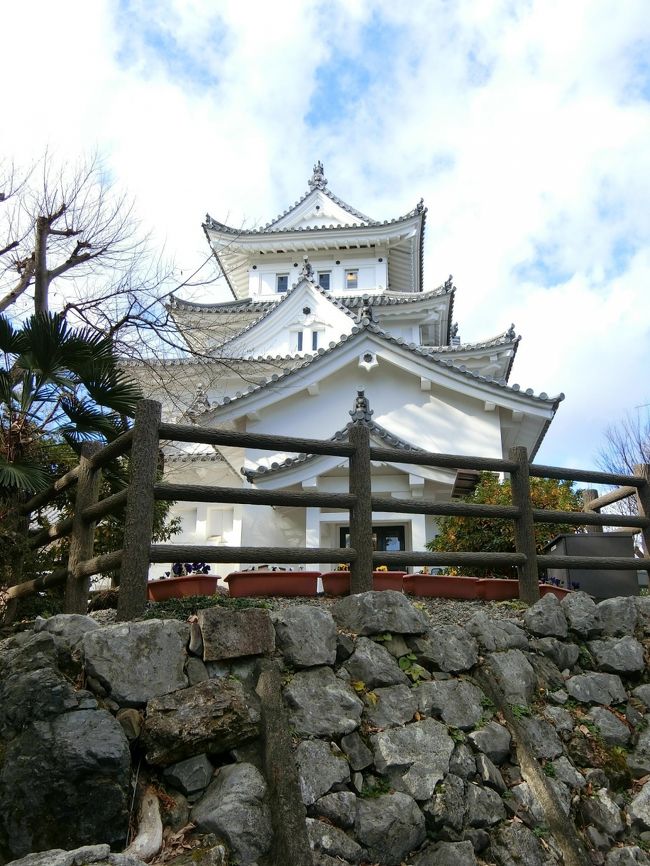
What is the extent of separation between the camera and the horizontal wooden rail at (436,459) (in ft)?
20.4

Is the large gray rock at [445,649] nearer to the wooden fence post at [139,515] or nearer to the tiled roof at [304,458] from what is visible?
the wooden fence post at [139,515]

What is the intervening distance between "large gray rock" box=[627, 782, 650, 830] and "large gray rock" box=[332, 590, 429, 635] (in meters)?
1.95

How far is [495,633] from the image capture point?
5836 millimetres

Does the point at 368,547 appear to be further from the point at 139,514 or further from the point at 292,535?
the point at 292,535

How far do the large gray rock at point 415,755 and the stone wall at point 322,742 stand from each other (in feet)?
0.04

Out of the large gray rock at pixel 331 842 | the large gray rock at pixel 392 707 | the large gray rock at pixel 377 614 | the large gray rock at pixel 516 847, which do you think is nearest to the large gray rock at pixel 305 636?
the large gray rock at pixel 377 614

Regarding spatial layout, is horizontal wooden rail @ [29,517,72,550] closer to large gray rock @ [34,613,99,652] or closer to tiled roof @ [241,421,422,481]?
large gray rock @ [34,613,99,652]

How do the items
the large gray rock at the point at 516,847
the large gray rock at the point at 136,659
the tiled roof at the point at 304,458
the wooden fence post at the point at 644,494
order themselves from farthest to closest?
1. the tiled roof at the point at 304,458
2. the wooden fence post at the point at 644,494
3. the large gray rock at the point at 516,847
4. the large gray rock at the point at 136,659

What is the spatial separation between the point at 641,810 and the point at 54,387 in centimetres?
660

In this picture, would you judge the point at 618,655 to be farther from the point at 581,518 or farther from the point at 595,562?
the point at 581,518

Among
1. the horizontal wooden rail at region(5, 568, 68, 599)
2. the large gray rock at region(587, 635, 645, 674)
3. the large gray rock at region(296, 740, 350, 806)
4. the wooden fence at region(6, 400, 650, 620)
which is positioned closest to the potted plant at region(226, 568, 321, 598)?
the wooden fence at region(6, 400, 650, 620)

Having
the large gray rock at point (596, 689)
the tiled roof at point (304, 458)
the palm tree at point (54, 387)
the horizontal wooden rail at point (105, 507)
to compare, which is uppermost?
the tiled roof at point (304, 458)

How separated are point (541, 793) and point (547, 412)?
11450 millimetres

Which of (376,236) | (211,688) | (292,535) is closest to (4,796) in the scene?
(211,688)
